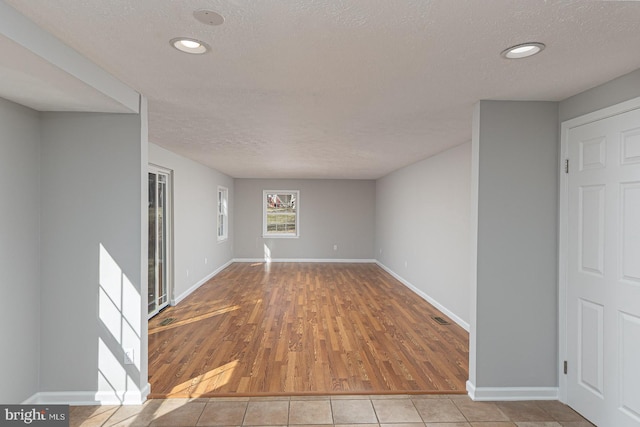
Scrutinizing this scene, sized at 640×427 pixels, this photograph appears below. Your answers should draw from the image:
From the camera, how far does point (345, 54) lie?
179 cm

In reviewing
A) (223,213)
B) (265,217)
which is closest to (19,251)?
(223,213)

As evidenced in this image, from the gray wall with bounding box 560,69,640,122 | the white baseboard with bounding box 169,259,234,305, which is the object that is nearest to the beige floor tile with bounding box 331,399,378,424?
the gray wall with bounding box 560,69,640,122

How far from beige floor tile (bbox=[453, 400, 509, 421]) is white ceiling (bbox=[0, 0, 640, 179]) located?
226cm

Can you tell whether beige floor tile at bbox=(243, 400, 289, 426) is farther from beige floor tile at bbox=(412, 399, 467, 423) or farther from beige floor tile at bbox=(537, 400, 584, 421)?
beige floor tile at bbox=(537, 400, 584, 421)

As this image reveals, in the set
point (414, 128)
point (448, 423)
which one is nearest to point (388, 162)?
point (414, 128)

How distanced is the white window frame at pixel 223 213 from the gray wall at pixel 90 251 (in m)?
4.97

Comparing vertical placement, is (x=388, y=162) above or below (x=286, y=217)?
above

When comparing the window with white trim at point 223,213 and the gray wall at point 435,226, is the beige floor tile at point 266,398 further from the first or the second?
the window with white trim at point 223,213

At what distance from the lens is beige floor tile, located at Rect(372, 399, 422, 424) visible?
2.33m

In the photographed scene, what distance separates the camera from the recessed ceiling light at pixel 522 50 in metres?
1.70

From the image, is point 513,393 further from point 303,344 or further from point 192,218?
point 192,218

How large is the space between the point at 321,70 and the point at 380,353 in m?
2.69

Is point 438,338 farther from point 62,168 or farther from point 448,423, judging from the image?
point 62,168

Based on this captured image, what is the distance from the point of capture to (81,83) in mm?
1890
